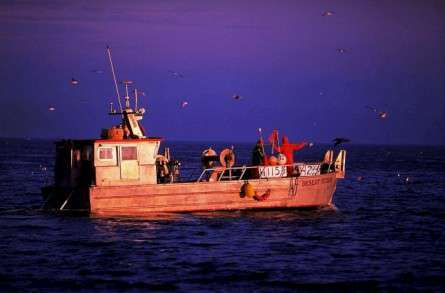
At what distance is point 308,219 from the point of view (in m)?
30.7

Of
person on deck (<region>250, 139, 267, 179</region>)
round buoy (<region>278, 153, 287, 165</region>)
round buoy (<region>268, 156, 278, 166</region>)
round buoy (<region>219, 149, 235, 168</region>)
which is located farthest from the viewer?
person on deck (<region>250, 139, 267, 179</region>)

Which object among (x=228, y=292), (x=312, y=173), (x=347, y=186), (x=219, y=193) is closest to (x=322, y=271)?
(x=228, y=292)

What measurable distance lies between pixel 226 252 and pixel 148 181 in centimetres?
631

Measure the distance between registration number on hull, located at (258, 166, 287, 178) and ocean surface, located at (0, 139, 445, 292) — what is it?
1.41m

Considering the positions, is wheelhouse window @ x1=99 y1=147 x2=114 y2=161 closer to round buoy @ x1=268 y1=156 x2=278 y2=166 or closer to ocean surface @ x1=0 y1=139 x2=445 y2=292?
ocean surface @ x1=0 y1=139 x2=445 y2=292

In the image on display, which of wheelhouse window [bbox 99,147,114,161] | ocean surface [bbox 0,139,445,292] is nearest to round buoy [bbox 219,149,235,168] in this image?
ocean surface [bbox 0,139,445,292]

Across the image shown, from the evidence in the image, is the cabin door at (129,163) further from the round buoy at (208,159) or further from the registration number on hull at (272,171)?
the registration number on hull at (272,171)

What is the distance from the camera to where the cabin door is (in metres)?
28.8

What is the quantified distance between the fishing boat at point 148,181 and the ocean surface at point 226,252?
0.48 meters

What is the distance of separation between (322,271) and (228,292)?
11.3ft

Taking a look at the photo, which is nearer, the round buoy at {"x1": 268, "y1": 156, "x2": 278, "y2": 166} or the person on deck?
the round buoy at {"x1": 268, "y1": 156, "x2": 278, "y2": 166}

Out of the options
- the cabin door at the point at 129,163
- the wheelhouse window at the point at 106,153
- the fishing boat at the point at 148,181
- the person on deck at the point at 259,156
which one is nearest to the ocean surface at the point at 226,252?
the fishing boat at the point at 148,181

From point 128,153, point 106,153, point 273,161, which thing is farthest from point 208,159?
point 106,153

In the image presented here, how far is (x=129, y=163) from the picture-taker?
94.6 ft
